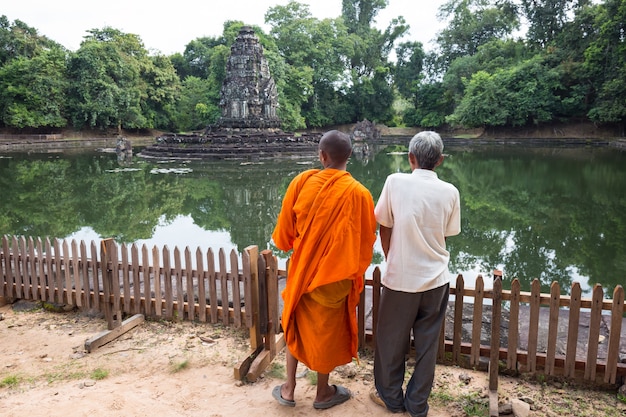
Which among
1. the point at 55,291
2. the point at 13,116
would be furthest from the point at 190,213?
the point at 13,116

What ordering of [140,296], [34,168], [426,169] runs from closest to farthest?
1. [426,169]
2. [140,296]
3. [34,168]

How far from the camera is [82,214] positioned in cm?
975

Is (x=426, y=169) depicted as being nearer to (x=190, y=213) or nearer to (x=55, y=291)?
(x=55, y=291)

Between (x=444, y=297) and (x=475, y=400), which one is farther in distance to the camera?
(x=475, y=400)

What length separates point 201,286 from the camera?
11.5ft

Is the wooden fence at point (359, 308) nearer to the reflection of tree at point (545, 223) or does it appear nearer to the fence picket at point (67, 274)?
the fence picket at point (67, 274)

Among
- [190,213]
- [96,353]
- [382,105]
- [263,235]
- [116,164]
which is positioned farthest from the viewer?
[382,105]

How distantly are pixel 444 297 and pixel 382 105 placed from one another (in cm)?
4423

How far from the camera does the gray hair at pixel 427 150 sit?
2.30m

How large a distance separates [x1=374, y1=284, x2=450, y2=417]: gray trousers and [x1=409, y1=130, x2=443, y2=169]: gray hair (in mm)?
659

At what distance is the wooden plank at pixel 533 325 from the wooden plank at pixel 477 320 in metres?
0.27

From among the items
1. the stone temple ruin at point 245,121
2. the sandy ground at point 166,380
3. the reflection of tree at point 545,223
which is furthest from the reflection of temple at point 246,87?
the sandy ground at point 166,380

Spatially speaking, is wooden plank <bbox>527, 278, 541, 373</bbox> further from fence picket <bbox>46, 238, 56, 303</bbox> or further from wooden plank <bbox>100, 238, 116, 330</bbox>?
fence picket <bbox>46, 238, 56, 303</bbox>

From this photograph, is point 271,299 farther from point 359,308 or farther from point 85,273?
point 85,273
